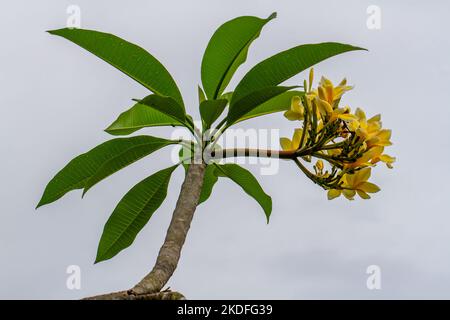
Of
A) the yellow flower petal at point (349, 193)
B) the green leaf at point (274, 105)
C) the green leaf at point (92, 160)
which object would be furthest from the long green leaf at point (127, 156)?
the yellow flower petal at point (349, 193)

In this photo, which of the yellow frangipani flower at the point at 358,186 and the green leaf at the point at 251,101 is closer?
the green leaf at the point at 251,101

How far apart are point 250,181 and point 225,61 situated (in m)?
0.45

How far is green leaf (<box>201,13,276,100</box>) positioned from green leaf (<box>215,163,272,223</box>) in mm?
271

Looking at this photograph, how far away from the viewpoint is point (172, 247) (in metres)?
1.64

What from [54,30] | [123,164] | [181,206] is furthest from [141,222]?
[54,30]

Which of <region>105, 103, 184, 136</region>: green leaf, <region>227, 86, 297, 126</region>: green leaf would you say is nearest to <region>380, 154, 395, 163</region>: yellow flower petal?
<region>227, 86, 297, 126</region>: green leaf

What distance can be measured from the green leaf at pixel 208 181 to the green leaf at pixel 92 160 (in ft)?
0.94

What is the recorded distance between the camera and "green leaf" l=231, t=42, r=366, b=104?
193cm

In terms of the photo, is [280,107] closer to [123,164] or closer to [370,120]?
[370,120]

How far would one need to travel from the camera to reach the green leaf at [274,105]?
2230 mm

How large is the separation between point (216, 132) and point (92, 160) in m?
0.44

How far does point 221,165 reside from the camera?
86.3 inches

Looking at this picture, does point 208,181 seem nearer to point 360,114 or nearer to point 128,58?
point 128,58

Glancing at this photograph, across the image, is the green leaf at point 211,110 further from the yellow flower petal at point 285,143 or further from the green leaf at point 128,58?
the yellow flower petal at point 285,143
